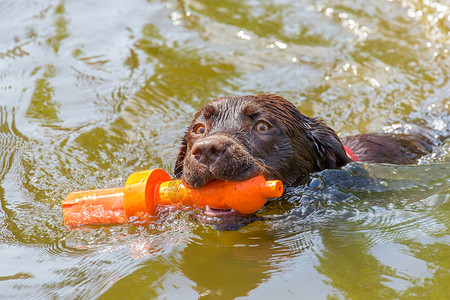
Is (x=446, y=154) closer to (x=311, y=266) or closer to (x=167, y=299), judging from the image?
(x=311, y=266)

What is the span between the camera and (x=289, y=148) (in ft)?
15.6

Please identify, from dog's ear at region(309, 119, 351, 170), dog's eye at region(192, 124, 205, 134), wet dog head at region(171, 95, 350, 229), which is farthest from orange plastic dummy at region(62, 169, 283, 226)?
dog's ear at region(309, 119, 351, 170)

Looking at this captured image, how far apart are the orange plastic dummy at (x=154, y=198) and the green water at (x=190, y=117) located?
175mm

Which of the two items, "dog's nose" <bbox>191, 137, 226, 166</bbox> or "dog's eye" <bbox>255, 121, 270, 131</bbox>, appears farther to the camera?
"dog's eye" <bbox>255, 121, 270, 131</bbox>

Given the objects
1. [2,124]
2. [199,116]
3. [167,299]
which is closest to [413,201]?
[199,116]

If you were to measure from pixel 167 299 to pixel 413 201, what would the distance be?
7.57ft

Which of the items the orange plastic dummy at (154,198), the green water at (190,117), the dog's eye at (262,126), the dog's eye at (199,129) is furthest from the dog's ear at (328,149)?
the orange plastic dummy at (154,198)

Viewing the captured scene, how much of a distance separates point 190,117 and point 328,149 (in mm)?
2679

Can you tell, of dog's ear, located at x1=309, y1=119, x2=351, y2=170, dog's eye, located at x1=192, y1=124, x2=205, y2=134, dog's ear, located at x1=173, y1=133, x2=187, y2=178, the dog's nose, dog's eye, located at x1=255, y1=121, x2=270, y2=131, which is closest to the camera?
the dog's nose

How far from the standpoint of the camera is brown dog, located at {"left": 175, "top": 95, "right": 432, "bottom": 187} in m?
3.98

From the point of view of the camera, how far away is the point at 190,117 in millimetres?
7316

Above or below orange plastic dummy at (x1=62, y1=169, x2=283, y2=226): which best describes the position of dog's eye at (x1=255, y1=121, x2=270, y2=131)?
above

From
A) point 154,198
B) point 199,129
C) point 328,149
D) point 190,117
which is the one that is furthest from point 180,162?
point 190,117

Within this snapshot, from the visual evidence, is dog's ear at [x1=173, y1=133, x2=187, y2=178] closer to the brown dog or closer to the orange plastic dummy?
the brown dog
